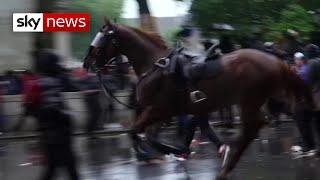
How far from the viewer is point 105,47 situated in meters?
9.18

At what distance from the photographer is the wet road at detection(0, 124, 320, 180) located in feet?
29.2

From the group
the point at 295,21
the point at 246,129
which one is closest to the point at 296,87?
the point at 246,129

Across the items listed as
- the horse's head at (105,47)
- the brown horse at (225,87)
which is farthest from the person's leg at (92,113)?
the brown horse at (225,87)

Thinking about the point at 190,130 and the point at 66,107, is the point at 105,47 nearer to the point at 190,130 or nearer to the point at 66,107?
the point at 190,130

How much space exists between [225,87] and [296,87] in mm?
980

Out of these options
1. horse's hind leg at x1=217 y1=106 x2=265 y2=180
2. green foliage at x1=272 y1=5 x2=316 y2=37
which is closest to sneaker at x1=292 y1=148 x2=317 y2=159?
horse's hind leg at x1=217 y1=106 x2=265 y2=180

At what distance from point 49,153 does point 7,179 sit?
6.73 ft

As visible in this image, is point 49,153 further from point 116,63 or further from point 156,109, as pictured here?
point 116,63

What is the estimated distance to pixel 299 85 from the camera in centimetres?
846

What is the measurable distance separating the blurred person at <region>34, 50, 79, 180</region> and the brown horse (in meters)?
1.39

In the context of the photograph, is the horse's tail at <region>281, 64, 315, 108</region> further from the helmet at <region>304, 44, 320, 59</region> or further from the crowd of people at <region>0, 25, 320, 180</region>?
the helmet at <region>304, 44, 320, 59</region>

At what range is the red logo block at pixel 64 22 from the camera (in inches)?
620

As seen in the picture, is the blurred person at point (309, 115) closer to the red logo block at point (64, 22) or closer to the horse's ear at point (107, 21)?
the horse's ear at point (107, 21)

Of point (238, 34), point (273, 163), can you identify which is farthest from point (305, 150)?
point (238, 34)
